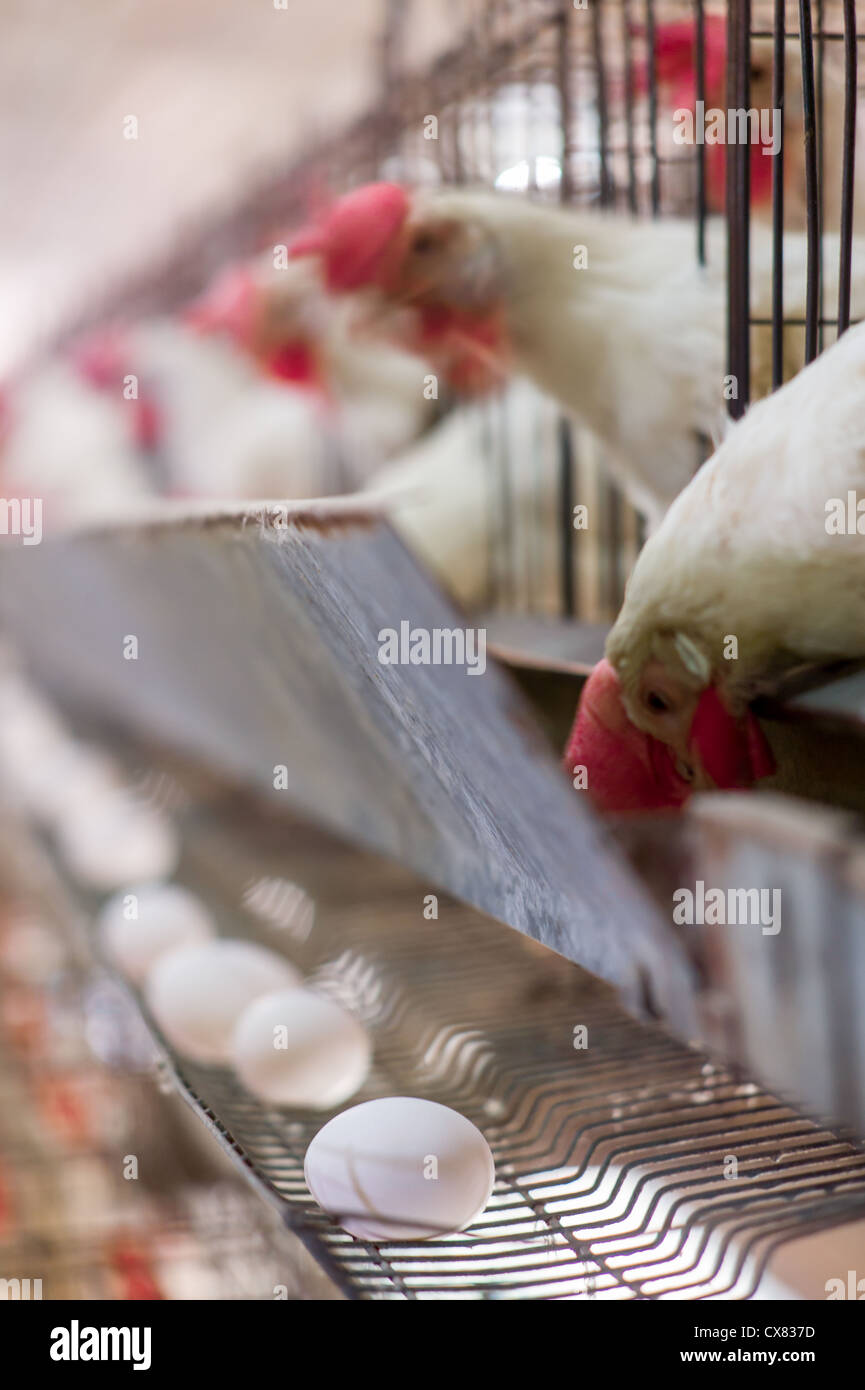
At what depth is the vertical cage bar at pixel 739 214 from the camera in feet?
1.88

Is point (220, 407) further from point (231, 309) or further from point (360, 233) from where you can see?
point (360, 233)

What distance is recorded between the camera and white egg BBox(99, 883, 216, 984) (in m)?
1.05

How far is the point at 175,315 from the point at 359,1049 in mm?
1334

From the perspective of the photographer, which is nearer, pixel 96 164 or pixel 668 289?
pixel 668 289

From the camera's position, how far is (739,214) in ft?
1.89

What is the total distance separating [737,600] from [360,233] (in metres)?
0.47

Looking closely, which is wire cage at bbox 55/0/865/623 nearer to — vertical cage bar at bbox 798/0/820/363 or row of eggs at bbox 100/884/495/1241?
vertical cage bar at bbox 798/0/820/363

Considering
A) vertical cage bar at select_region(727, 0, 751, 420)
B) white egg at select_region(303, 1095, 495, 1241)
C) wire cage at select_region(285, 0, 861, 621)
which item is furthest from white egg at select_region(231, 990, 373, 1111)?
vertical cage bar at select_region(727, 0, 751, 420)

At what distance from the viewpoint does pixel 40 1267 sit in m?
1.32

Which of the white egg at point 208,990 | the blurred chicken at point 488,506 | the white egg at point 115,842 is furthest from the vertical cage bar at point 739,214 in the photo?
the white egg at point 115,842

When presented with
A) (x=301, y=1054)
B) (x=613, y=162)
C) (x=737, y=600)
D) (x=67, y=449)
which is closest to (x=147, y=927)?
(x=301, y=1054)

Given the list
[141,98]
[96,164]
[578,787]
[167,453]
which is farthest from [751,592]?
[96,164]

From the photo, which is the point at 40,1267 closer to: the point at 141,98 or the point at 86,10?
the point at 86,10
